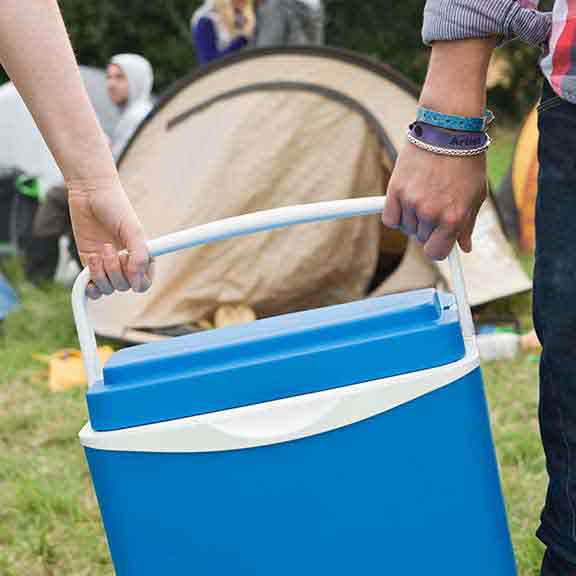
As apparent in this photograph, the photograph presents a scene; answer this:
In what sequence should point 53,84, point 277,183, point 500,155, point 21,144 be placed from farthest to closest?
point 500,155 → point 21,144 → point 277,183 → point 53,84

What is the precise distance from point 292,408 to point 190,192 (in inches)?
95.5

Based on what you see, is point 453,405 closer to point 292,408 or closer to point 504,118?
point 292,408

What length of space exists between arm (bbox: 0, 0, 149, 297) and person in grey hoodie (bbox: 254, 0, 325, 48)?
3948 millimetres

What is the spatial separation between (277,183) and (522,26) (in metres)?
2.47

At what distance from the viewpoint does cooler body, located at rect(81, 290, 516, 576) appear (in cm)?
94

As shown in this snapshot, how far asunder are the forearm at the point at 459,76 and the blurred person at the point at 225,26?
4321 millimetres

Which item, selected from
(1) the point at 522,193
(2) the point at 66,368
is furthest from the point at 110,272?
(1) the point at 522,193

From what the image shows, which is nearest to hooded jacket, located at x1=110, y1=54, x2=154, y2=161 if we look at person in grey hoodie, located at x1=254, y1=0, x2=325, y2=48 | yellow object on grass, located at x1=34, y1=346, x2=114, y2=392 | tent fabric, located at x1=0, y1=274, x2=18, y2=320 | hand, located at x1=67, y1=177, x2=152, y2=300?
person in grey hoodie, located at x1=254, y1=0, x2=325, y2=48

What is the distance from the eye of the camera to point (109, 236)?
1.04 meters

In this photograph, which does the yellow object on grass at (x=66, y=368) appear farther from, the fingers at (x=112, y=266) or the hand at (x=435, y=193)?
the hand at (x=435, y=193)

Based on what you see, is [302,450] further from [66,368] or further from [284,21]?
[284,21]

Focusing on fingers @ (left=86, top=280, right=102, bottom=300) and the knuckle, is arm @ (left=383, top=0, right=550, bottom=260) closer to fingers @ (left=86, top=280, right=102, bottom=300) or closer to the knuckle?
the knuckle

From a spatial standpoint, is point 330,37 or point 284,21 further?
point 330,37

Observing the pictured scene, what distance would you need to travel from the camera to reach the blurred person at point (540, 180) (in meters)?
0.87
